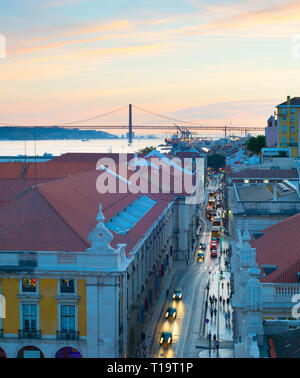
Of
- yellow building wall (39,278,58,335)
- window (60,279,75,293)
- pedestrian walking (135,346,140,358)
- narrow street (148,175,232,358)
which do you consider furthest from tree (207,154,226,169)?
yellow building wall (39,278,58,335)

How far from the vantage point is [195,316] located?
46438 millimetres

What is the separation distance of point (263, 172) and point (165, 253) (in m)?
14.4

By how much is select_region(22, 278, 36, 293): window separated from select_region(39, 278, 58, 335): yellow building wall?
0.37 metres

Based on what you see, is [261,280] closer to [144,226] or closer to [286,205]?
[286,205]

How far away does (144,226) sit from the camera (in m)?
45.8

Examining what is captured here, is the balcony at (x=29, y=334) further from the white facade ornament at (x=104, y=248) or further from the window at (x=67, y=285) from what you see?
the white facade ornament at (x=104, y=248)

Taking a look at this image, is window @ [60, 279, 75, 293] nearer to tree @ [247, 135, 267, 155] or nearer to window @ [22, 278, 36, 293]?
window @ [22, 278, 36, 293]

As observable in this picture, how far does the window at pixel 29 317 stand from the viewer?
104 feet

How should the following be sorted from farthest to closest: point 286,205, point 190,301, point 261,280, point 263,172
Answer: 1. point 263,172
2. point 190,301
3. point 286,205
4. point 261,280

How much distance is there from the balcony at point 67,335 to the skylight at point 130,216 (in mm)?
9577

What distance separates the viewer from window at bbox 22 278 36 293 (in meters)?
31.6

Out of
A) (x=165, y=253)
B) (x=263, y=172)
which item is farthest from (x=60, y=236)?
(x=263, y=172)

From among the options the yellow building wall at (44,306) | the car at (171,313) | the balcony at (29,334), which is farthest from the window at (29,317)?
the car at (171,313)

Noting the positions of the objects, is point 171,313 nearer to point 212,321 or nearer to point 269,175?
point 212,321
